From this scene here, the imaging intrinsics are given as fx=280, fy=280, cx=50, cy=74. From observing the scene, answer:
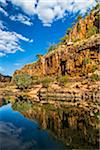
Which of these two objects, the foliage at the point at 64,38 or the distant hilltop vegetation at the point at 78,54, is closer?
the distant hilltop vegetation at the point at 78,54

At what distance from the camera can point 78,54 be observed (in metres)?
105

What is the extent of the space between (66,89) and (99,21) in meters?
45.3

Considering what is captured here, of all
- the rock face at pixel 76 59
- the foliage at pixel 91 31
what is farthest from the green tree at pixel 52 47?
the foliage at pixel 91 31

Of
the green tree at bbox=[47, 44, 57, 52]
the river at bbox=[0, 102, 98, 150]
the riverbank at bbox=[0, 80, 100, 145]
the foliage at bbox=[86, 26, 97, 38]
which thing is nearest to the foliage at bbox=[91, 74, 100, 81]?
the riverbank at bbox=[0, 80, 100, 145]

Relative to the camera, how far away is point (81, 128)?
109ft

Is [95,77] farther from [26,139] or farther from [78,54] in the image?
[26,139]

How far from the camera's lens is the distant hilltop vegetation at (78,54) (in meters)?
98.3

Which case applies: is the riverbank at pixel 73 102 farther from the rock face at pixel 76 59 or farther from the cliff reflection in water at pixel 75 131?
the rock face at pixel 76 59

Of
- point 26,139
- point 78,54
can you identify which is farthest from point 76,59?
point 26,139

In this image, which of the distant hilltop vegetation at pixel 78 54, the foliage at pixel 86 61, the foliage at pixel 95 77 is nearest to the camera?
the foliage at pixel 95 77

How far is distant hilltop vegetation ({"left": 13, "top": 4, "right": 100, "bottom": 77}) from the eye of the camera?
98312mm

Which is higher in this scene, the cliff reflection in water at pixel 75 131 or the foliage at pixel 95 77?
the foliage at pixel 95 77

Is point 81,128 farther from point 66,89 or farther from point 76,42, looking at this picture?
point 76,42

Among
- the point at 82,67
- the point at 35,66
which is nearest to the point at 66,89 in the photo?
the point at 82,67
